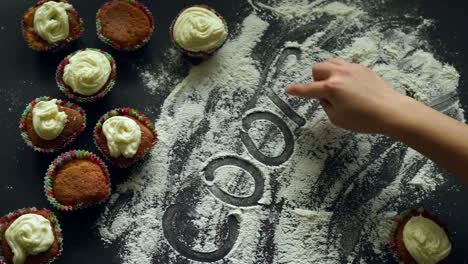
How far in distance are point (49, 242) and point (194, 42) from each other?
0.82 meters

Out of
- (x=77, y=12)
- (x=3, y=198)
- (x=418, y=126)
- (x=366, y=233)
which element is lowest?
(x=3, y=198)

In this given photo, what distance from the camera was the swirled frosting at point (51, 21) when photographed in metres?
1.74

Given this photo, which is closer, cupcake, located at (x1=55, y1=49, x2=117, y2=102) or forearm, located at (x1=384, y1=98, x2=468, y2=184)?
forearm, located at (x1=384, y1=98, x2=468, y2=184)

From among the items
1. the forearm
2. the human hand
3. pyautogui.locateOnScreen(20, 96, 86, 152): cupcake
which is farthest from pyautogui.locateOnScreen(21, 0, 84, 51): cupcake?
the forearm

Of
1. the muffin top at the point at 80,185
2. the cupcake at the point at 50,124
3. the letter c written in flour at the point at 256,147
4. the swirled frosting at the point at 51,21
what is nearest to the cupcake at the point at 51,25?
the swirled frosting at the point at 51,21

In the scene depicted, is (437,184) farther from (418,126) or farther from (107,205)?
(107,205)

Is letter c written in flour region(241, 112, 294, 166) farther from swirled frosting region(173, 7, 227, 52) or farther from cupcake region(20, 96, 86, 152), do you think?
cupcake region(20, 96, 86, 152)

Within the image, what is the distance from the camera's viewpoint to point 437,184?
5.93 feet

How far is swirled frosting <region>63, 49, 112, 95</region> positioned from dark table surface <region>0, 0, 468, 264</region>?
93 millimetres

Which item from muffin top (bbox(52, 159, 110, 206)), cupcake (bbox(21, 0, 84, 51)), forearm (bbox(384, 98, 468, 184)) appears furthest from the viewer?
cupcake (bbox(21, 0, 84, 51))

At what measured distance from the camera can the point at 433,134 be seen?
1.55 meters

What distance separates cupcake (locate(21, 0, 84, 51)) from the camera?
1.74 meters

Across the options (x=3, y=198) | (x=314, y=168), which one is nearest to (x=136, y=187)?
(x=3, y=198)

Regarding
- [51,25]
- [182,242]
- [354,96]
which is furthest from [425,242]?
[51,25]
